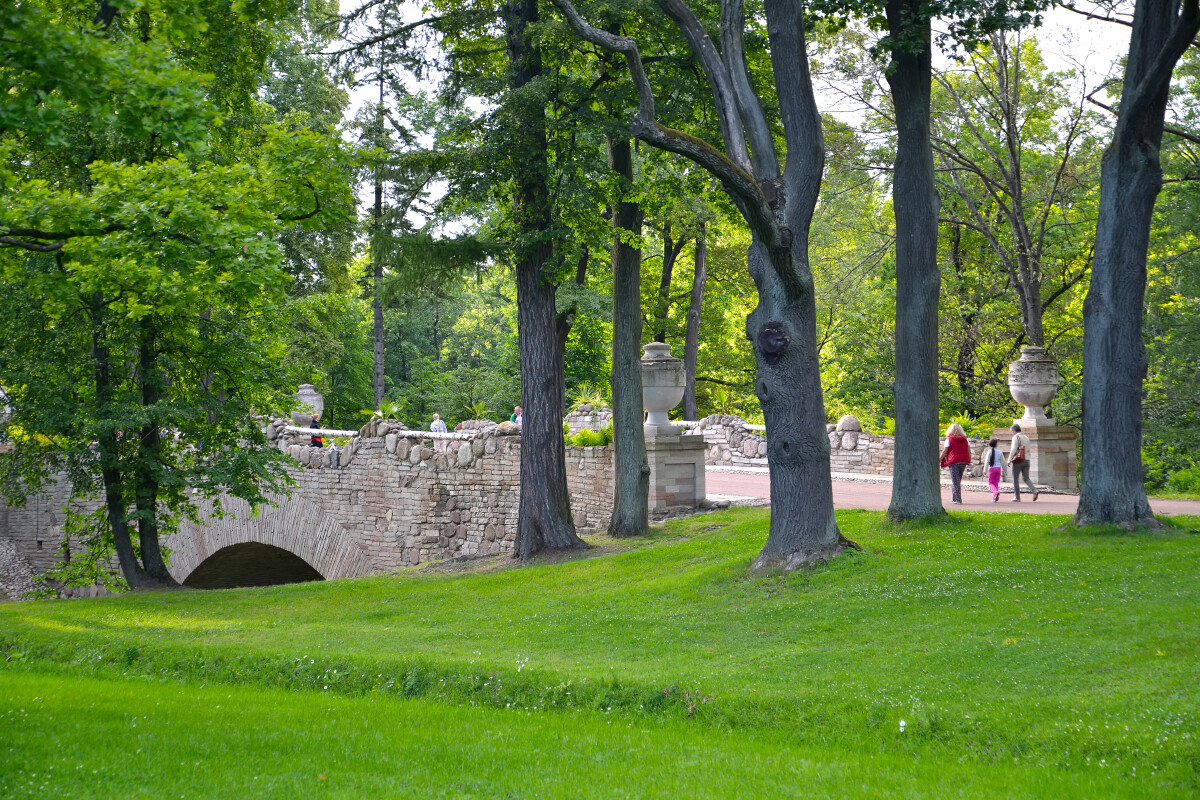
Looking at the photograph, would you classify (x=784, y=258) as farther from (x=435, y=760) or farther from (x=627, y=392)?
(x=435, y=760)

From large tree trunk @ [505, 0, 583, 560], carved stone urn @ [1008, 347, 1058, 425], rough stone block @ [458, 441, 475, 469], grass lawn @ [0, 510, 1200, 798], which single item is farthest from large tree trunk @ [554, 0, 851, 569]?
rough stone block @ [458, 441, 475, 469]

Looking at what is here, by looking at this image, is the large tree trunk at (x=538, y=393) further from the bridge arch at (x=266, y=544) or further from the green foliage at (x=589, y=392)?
the green foliage at (x=589, y=392)

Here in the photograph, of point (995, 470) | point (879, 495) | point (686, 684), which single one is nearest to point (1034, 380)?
point (995, 470)

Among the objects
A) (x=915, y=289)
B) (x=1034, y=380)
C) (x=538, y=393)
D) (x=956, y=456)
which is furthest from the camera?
(x=1034, y=380)

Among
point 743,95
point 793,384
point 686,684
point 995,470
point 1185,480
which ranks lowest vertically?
point 686,684

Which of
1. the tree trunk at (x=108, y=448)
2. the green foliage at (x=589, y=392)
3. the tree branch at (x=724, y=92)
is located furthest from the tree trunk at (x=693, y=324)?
the tree branch at (x=724, y=92)

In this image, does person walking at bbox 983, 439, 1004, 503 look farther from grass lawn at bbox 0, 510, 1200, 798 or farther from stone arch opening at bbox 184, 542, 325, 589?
stone arch opening at bbox 184, 542, 325, 589

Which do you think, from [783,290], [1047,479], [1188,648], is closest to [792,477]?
[783,290]

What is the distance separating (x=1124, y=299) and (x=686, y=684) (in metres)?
7.09

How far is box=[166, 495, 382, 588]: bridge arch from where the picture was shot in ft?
67.4

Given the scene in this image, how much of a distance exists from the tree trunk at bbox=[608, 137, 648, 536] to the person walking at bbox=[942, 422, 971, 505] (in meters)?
4.83

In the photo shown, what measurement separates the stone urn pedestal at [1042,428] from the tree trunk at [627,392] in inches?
270

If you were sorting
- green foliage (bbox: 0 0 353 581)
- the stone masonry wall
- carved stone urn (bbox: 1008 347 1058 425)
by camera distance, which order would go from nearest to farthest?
green foliage (bbox: 0 0 353 581)
carved stone urn (bbox: 1008 347 1058 425)
the stone masonry wall

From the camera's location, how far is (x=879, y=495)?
1795 centimetres
